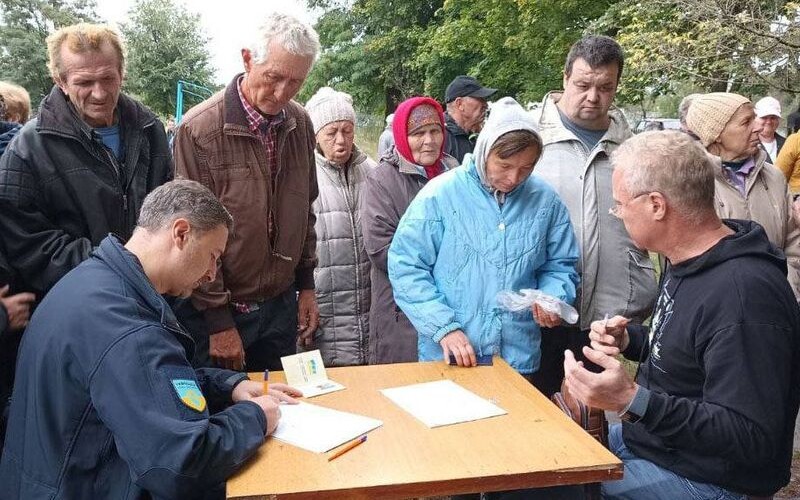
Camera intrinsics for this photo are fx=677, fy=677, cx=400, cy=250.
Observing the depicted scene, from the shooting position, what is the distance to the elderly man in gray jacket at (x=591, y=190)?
313cm

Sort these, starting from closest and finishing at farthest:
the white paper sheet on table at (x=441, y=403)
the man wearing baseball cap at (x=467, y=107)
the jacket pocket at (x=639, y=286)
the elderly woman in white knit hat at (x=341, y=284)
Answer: the white paper sheet on table at (x=441, y=403) → the jacket pocket at (x=639, y=286) → the elderly woman in white knit hat at (x=341, y=284) → the man wearing baseball cap at (x=467, y=107)

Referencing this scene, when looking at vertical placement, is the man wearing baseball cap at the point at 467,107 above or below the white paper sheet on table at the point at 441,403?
above

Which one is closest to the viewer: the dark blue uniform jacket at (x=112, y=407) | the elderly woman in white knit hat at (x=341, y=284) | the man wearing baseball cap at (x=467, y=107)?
the dark blue uniform jacket at (x=112, y=407)

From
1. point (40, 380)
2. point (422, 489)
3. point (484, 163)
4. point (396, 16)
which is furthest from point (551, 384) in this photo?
point (396, 16)

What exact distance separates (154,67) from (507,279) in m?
36.4

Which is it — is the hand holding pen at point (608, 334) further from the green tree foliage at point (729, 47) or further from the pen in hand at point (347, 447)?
the green tree foliage at point (729, 47)

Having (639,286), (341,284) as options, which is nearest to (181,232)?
(341,284)

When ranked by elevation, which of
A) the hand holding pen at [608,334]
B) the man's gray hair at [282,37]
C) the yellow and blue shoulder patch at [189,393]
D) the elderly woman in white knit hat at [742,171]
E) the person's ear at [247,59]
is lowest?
the hand holding pen at [608,334]

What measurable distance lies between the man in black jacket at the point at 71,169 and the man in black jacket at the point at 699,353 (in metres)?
1.79

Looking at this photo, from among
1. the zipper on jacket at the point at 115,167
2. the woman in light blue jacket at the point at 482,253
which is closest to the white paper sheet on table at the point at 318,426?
the woman in light blue jacket at the point at 482,253

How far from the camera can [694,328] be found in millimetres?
1969

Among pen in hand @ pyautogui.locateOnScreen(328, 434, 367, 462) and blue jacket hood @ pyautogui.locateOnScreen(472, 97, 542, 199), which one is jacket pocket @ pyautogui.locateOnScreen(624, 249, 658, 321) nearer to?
blue jacket hood @ pyautogui.locateOnScreen(472, 97, 542, 199)

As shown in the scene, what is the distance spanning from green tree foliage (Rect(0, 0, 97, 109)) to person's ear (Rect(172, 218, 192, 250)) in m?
28.9

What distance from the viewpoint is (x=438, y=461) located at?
1.82 m
